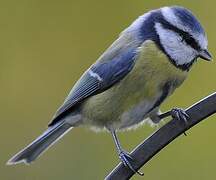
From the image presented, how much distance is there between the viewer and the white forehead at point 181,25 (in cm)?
184

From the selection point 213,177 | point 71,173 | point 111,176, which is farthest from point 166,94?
point 71,173

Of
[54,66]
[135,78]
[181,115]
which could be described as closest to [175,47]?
[135,78]

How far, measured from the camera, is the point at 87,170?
2.73 metres

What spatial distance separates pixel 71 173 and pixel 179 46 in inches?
39.1

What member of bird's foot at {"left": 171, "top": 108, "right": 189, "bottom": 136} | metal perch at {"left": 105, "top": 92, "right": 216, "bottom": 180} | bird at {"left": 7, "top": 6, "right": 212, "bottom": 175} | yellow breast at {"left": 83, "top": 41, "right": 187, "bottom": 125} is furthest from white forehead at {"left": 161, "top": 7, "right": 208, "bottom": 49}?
metal perch at {"left": 105, "top": 92, "right": 216, "bottom": 180}

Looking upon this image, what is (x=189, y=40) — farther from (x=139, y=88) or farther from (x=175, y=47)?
(x=139, y=88)

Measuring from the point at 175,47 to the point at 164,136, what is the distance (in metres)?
0.48

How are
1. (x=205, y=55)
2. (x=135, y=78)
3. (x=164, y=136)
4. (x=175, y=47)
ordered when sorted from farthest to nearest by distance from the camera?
(x=135, y=78) < (x=175, y=47) < (x=205, y=55) < (x=164, y=136)

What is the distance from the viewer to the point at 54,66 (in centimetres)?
286

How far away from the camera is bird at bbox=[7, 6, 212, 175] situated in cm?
191

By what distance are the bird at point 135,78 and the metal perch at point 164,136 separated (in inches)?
11.7

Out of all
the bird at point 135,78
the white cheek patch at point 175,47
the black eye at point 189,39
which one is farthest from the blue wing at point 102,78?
the black eye at point 189,39

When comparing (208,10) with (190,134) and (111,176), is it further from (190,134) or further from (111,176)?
(111,176)

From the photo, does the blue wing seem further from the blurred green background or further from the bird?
the blurred green background
